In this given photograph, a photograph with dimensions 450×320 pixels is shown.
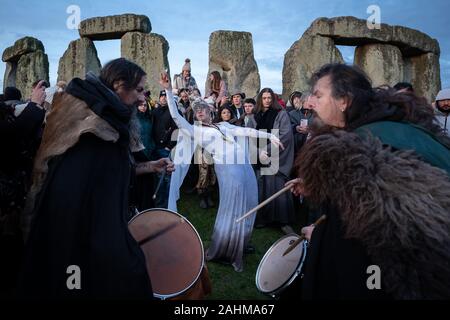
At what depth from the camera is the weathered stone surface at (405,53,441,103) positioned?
15812 mm

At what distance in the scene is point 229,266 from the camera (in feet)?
16.6

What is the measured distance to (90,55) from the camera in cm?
1592

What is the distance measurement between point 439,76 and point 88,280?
704 inches

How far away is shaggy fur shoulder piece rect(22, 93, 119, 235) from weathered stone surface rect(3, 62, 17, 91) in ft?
67.4

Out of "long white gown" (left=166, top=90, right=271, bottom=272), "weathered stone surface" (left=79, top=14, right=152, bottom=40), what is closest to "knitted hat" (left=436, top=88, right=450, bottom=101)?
"long white gown" (left=166, top=90, right=271, bottom=272)

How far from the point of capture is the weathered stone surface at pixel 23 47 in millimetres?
18547

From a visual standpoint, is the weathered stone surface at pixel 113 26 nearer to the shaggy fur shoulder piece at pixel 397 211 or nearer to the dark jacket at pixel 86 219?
the dark jacket at pixel 86 219

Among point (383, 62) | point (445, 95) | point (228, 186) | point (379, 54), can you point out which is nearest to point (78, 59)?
point (379, 54)

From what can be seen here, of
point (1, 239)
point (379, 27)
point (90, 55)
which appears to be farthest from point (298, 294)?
point (90, 55)

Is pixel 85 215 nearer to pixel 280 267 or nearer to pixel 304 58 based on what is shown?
pixel 280 267

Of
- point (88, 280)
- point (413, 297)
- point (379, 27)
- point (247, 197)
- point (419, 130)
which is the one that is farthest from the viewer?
point (379, 27)

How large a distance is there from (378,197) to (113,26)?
15831 mm
